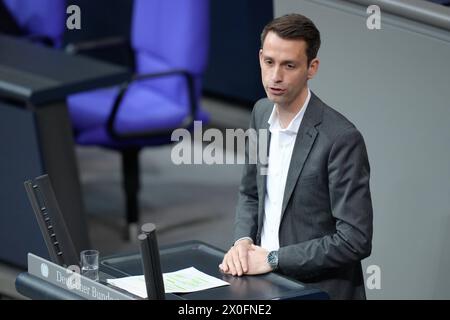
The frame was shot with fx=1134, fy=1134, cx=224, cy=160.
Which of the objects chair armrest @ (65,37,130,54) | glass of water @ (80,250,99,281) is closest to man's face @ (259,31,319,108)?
glass of water @ (80,250,99,281)

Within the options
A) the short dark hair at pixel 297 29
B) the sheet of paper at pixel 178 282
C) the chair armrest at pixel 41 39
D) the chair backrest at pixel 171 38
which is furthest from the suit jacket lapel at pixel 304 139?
the chair armrest at pixel 41 39

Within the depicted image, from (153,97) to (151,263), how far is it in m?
3.13

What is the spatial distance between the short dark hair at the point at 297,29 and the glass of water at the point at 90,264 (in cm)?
57

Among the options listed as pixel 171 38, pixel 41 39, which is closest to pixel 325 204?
pixel 171 38

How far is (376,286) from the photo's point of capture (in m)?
2.62

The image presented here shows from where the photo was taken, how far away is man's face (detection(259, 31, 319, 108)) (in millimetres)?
2197

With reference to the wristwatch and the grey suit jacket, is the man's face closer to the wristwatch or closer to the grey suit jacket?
the grey suit jacket

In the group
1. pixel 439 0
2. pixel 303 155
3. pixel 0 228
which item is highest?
pixel 439 0

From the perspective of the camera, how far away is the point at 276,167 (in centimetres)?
232

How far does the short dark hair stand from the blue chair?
2658mm
